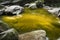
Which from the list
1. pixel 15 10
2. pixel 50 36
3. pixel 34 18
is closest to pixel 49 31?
pixel 50 36

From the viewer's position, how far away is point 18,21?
66.7 feet

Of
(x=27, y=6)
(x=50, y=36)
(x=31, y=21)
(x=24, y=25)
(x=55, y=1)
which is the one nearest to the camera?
(x=50, y=36)

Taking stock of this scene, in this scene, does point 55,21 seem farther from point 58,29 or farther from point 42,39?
point 42,39

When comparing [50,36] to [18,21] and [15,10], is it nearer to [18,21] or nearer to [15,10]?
[18,21]

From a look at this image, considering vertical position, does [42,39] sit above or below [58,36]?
above

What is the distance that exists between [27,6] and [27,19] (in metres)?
9.57

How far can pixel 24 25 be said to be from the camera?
1866 centimetres

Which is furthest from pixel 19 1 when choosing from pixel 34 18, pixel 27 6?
pixel 34 18

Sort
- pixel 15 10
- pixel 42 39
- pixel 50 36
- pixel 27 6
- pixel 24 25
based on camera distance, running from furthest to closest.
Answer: pixel 27 6 < pixel 15 10 < pixel 24 25 < pixel 50 36 < pixel 42 39

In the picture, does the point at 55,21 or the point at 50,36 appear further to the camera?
the point at 55,21

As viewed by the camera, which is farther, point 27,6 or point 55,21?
point 27,6

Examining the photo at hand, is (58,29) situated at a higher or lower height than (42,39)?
lower

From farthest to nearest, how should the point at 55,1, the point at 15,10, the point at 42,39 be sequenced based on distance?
the point at 55,1, the point at 15,10, the point at 42,39

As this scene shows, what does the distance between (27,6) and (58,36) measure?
591 inches
